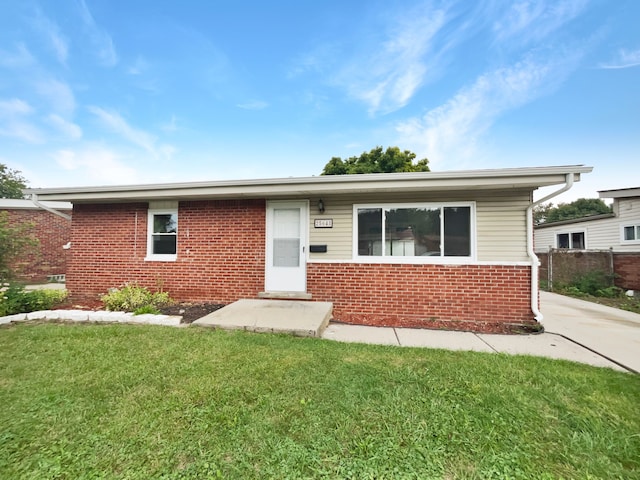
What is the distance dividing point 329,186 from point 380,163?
15772mm

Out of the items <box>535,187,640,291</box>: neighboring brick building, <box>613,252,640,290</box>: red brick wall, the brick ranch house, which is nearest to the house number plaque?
the brick ranch house

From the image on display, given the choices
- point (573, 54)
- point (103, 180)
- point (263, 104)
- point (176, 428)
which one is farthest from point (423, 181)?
point (103, 180)

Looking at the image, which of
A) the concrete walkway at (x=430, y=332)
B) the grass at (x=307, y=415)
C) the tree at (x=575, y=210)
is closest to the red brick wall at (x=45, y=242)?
the concrete walkway at (x=430, y=332)

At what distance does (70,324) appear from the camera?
182 inches

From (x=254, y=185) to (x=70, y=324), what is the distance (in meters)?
4.01

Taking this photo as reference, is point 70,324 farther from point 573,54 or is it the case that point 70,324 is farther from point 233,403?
point 573,54

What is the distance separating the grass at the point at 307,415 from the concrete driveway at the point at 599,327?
1.02 metres

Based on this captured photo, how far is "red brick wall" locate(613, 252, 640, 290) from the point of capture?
28.6ft

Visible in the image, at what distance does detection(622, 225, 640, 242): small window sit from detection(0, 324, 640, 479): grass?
36.5ft

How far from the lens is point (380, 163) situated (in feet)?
65.0

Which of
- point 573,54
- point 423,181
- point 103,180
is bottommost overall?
point 423,181

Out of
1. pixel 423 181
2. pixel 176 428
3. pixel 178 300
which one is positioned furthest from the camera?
pixel 178 300

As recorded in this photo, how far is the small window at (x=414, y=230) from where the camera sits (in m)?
5.44

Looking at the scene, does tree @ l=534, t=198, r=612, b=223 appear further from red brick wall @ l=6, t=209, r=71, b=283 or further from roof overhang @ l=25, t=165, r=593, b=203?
red brick wall @ l=6, t=209, r=71, b=283
